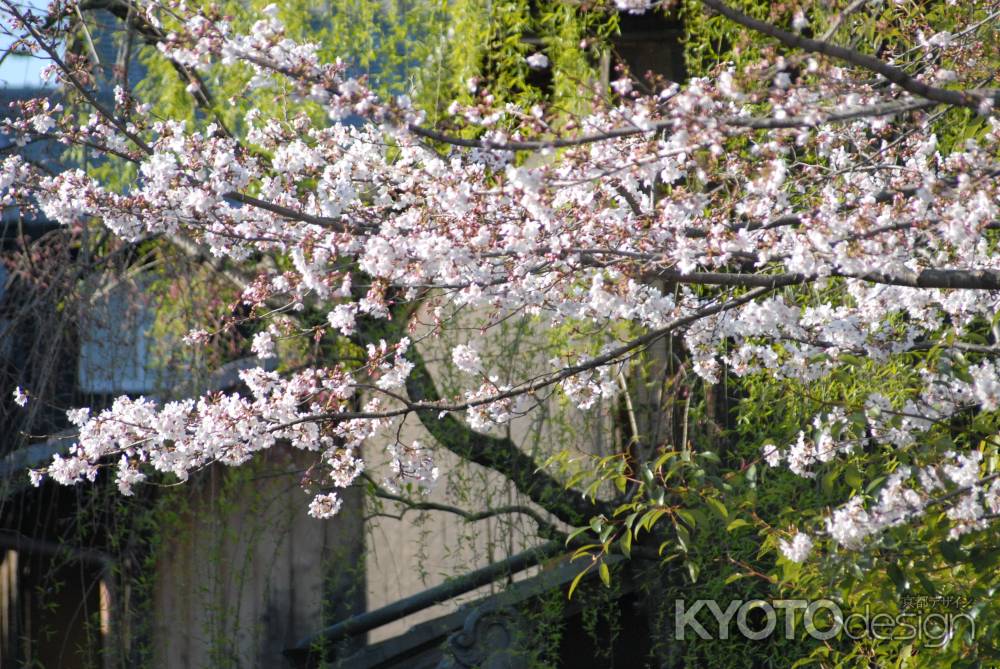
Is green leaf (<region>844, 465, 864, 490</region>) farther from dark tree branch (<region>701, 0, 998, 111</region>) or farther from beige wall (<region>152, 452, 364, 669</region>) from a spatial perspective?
beige wall (<region>152, 452, 364, 669</region>)

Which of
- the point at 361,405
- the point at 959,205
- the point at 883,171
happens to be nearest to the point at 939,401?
the point at 883,171

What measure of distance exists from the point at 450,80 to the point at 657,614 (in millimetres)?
2289

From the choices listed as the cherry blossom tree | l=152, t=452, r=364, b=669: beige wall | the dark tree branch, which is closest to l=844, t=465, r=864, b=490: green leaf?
the cherry blossom tree

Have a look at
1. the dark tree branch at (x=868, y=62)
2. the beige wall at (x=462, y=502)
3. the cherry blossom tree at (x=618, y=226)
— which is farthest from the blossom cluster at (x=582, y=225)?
the beige wall at (x=462, y=502)

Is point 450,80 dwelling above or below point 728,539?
above

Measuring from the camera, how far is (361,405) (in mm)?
4641

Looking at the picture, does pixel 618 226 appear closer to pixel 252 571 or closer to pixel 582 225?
pixel 582 225

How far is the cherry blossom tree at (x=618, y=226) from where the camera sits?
79.4 inches

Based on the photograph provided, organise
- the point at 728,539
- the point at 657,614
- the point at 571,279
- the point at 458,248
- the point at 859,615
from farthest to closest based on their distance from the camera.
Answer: the point at 657,614 → the point at 728,539 → the point at 859,615 → the point at 571,279 → the point at 458,248

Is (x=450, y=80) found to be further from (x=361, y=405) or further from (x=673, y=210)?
(x=673, y=210)

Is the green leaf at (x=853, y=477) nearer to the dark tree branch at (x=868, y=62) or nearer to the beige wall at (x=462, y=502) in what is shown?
the dark tree branch at (x=868, y=62)

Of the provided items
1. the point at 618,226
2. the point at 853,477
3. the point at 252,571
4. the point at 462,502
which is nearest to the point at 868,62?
the point at 618,226

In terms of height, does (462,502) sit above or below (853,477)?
above

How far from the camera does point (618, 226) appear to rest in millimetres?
2402
